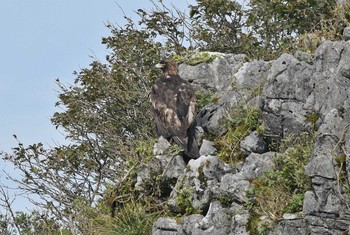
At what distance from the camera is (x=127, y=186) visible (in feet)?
51.4

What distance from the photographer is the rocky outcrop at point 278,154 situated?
12500 millimetres

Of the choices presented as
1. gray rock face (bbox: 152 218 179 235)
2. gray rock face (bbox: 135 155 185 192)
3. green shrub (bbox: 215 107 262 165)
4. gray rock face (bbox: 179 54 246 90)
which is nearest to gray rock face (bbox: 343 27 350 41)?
green shrub (bbox: 215 107 262 165)

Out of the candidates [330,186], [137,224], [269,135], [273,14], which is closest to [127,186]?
[137,224]

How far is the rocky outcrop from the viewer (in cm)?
1250

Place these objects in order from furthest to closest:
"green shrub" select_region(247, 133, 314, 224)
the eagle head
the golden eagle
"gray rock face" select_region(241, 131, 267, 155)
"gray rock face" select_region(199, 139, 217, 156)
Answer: the eagle head → the golden eagle → "gray rock face" select_region(199, 139, 217, 156) → "gray rock face" select_region(241, 131, 267, 155) → "green shrub" select_region(247, 133, 314, 224)

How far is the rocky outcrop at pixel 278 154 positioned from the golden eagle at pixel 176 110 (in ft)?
0.83

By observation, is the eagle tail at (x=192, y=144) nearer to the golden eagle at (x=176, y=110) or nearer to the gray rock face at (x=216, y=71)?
the golden eagle at (x=176, y=110)

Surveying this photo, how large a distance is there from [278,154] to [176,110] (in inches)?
91.9

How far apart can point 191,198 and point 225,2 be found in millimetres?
7183

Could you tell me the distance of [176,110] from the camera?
15.8 metres

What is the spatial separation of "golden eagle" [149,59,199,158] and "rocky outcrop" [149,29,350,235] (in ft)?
0.83

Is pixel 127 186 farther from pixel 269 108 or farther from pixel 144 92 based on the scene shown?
pixel 144 92

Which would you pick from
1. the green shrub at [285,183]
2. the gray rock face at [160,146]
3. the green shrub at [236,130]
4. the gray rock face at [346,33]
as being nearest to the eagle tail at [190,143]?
the gray rock face at [160,146]

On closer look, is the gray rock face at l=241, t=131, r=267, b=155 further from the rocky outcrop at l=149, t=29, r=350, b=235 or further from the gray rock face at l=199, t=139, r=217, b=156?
the gray rock face at l=199, t=139, r=217, b=156
